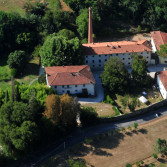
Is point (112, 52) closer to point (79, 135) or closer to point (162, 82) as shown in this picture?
point (162, 82)

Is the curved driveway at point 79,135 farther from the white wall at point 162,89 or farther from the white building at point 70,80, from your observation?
the white building at point 70,80

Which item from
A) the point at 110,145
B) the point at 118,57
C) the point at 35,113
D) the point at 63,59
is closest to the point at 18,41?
the point at 63,59

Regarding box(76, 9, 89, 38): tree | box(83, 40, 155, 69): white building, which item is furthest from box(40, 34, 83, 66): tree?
box(76, 9, 89, 38): tree

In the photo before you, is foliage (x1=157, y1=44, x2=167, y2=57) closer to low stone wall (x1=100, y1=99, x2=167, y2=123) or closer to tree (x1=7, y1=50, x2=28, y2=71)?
low stone wall (x1=100, y1=99, x2=167, y2=123)

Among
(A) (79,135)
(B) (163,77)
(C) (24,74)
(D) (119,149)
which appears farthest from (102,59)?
(D) (119,149)

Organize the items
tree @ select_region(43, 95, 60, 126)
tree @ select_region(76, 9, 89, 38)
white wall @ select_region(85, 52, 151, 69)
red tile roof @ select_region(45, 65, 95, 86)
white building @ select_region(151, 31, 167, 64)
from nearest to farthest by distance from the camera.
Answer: tree @ select_region(43, 95, 60, 126), red tile roof @ select_region(45, 65, 95, 86), white wall @ select_region(85, 52, 151, 69), white building @ select_region(151, 31, 167, 64), tree @ select_region(76, 9, 89, 38)

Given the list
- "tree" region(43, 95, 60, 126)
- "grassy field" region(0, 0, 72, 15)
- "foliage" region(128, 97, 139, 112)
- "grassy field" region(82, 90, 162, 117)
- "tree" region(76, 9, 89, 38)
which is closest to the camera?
"tree" region(43, 95, 60, 126)
